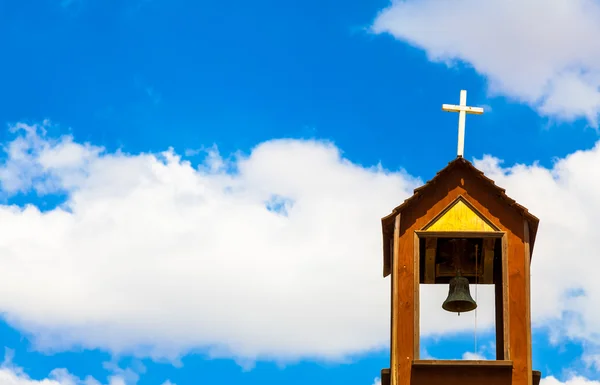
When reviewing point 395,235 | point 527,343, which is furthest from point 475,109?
point 527,343

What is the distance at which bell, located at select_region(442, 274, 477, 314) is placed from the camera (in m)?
24.0

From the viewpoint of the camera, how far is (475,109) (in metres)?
24.2

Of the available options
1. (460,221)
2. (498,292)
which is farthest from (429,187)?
(498,292)

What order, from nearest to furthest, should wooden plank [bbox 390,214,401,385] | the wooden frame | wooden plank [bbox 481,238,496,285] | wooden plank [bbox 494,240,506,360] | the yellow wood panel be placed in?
1. wooden plank [bbox 390,214,401,385]
2. the wooden frame
3. wooden plank [bbox 494,240,506,360]
4. the yellow wood panel
5. wooden plank [bbox 481,238,496,285]

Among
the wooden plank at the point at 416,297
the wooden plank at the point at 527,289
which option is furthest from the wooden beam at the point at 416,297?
the wooden plank at the point at 527,289

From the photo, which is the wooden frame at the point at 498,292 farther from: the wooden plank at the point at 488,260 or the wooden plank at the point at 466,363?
the wooden plank at the point at 488,260

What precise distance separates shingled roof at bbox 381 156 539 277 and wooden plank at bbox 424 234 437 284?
0.83 metres

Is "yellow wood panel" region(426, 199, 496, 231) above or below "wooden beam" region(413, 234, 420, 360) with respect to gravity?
above

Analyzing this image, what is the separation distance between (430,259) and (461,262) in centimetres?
57

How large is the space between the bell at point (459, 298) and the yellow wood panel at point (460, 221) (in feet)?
4.69

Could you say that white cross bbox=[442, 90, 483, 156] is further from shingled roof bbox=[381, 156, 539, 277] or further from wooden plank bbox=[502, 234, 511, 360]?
wooden plank bbox=[502, 234, 511, 360]

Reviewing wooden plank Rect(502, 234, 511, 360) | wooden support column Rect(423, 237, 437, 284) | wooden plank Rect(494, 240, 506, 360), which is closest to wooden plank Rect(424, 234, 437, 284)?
wooden support column Rect(423, 237, 437, 284)

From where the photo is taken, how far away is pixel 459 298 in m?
23.9

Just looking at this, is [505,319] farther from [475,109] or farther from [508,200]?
[475,109]
